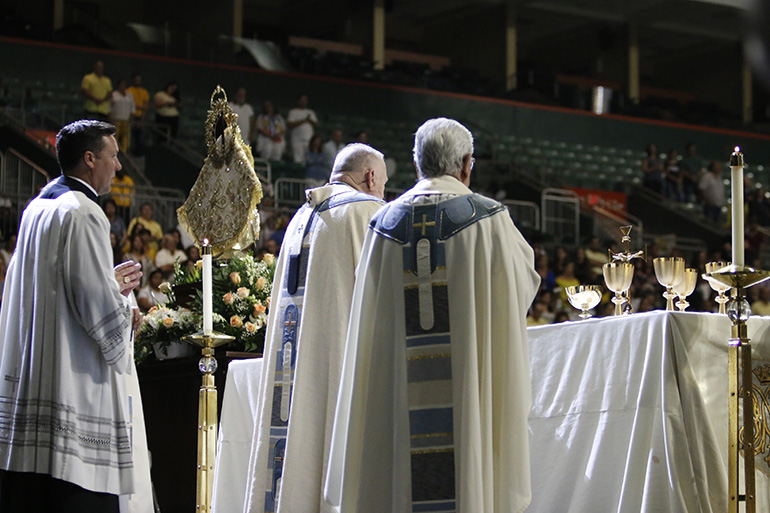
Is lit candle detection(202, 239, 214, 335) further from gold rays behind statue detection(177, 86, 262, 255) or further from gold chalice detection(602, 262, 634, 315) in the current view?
gold rays behind statue detection(177, 86, 262, 255)

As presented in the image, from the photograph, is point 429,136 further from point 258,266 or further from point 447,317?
point 258,266

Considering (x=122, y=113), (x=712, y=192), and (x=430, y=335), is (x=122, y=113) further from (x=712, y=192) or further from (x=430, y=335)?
(x=430, y=335)

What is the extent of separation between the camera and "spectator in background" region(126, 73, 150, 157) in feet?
44.5

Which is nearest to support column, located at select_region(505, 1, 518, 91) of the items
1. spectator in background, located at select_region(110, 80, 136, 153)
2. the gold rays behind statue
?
spectator in background, located at select_region(110, 80, 136, 153)

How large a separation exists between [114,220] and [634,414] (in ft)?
25.7

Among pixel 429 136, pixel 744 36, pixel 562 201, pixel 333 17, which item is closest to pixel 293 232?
pixel 429 136

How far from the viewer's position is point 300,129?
1427 centimetres

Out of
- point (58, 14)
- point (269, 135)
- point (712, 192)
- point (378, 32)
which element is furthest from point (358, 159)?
point (378, 32)

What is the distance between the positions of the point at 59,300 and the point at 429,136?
1.27 m

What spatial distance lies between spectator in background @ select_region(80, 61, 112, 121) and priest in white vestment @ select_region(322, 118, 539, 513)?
33.0 ft

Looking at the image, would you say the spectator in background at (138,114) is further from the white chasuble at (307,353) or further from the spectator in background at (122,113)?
the white chasuble at (307,353)

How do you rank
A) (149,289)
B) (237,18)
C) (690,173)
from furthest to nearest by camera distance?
(237,18) < (690,173) < (149,289)

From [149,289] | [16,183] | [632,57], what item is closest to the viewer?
[149,289]

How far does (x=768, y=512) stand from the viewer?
360cm
